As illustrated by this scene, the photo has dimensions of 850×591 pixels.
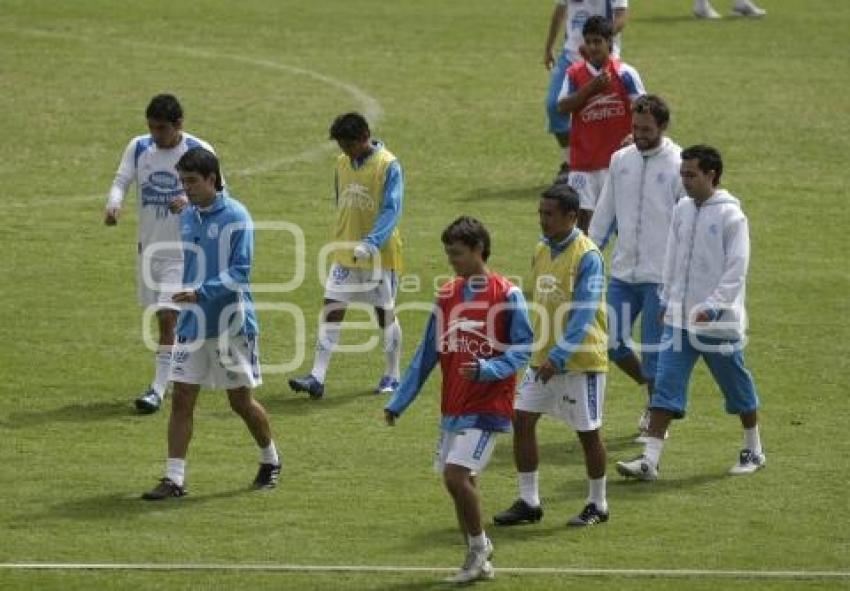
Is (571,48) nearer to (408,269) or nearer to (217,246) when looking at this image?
(408,269)

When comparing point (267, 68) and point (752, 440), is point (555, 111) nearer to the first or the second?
point (267, 68)

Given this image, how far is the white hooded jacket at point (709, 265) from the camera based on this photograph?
14.4 meters

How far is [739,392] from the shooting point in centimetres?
1482

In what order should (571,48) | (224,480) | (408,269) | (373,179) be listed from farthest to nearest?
(571,48)
(408,269)
(373,179)
(224,480)

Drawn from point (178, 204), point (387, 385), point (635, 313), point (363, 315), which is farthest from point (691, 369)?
point (363, 315)

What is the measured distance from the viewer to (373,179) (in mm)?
16969

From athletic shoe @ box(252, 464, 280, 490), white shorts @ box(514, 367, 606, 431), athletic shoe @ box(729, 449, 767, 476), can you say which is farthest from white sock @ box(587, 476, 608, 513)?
athletic shoe @ box(252, 464, 280, 490)

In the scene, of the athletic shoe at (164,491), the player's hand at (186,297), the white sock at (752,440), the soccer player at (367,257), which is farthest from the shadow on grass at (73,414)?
the white sock at (752,440)

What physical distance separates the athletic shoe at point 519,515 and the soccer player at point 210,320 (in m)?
1.66

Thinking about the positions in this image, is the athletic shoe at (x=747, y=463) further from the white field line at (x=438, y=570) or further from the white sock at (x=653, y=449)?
the white field line at (x=438, y=570)

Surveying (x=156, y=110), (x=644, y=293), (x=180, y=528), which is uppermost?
(x=156, y=110)

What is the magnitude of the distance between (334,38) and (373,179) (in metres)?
14.8

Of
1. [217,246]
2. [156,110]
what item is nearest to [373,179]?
[156,110]

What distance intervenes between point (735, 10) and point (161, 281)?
1890 centimetres
